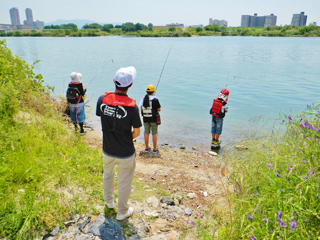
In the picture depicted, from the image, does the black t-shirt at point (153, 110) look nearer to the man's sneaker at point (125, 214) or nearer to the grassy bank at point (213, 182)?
the grassy bank at point (213, 182)

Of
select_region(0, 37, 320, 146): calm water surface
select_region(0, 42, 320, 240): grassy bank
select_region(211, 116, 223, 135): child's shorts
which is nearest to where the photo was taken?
select_region(0, 42, 320, 240): grassy bank

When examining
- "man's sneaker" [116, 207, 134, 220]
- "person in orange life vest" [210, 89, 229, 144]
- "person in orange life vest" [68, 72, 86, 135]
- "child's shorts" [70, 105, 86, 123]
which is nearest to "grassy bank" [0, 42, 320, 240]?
"man's sneaker" [116, 207, 134, 220]

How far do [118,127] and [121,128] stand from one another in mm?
41

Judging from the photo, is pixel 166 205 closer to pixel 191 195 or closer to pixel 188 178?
pixel 191 195

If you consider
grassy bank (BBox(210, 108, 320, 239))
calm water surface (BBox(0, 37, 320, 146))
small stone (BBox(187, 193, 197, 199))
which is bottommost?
calm water surface (BBox(0, 37, 320, 146))

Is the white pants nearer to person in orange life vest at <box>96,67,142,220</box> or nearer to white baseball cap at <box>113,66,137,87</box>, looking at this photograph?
person in orange life vest at <box>96,67,142,220</box>

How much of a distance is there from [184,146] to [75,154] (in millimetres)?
4948

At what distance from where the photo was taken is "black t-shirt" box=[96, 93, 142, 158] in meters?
3.18

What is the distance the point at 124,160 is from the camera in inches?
131

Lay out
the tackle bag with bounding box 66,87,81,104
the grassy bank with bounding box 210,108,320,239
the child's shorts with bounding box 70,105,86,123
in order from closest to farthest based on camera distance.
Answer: the grassy bank with bounding box 210,108,320,239
the tackle bag with bounding box 66,87,81,104
the child's shorts with bounding box 70,105,86,123

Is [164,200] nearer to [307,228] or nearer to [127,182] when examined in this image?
[127,182]

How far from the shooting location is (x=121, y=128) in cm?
321

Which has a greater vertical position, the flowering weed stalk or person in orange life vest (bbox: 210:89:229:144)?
the flowering weed stalk

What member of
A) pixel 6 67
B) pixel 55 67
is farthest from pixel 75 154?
pixel 55 67
